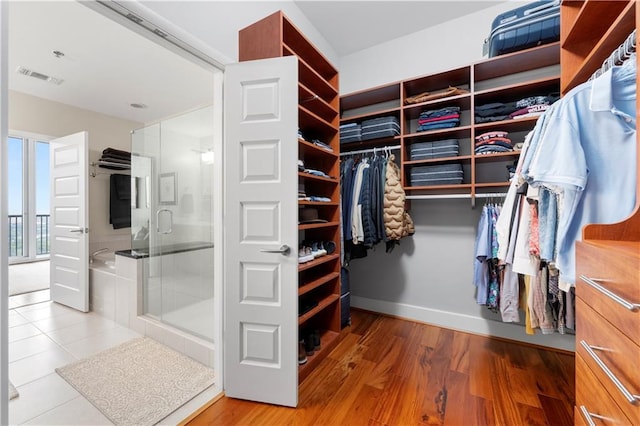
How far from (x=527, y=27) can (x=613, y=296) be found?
2073 mm

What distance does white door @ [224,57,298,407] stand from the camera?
1474 millimetres

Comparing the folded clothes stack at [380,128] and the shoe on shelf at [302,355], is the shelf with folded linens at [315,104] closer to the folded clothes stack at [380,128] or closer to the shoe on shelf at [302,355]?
the folded clothes stack at [380,128]

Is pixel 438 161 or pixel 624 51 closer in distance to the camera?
pixel 624 51

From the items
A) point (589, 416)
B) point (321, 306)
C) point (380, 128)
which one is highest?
point (380, 128)

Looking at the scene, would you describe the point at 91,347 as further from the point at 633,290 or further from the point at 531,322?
the point at 531,322

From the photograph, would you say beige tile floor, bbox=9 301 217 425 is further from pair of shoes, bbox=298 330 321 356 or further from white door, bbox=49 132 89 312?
pair of shoes, bbox=298 330 321 356

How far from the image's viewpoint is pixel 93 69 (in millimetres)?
2703

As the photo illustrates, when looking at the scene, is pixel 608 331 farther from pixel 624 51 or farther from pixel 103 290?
pixel 103 290

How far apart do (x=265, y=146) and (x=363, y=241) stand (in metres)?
1.21

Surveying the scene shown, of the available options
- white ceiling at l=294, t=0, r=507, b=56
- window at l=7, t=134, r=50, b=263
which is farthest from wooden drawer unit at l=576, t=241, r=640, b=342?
window at l=7, t=134, r=50, b=263

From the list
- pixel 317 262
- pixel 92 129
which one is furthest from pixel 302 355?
pixel 92 129

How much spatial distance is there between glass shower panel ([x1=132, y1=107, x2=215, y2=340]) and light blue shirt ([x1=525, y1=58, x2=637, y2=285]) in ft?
7.20

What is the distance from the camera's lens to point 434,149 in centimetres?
227

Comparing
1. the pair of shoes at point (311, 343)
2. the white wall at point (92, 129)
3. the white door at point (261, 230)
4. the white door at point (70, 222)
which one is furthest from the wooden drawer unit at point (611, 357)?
the white wall at point (92, 129)
